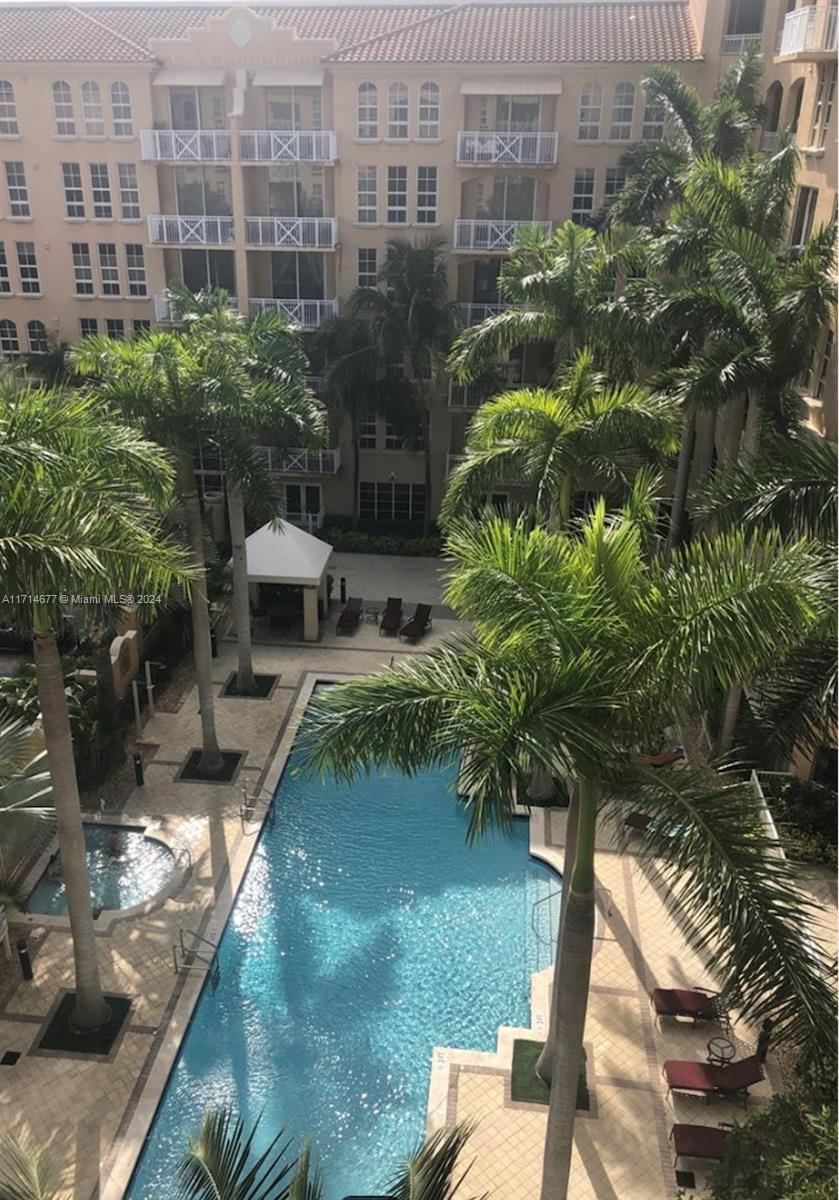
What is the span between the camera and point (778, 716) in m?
11.8

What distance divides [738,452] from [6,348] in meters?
25.2

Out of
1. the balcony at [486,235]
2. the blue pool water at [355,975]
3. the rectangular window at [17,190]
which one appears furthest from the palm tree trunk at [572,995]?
the rectangular window at [17,190]

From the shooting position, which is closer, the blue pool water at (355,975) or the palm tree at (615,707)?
the palm tree at (615,707)

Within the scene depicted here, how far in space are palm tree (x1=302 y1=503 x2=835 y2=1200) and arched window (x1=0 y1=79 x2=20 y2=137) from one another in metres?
28.9

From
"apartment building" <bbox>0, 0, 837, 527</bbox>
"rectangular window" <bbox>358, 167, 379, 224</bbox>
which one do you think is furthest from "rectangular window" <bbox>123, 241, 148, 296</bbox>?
"rectangular window" <bbox>358, 167, 379, 224</bbox>

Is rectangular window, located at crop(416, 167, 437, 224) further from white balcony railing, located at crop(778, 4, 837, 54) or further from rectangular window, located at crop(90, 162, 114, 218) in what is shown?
white balcony railing, located at crop(778, 4, 837, 54)

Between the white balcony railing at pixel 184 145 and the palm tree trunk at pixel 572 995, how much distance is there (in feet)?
87.9

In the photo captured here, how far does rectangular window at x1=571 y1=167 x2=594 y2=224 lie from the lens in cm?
2920

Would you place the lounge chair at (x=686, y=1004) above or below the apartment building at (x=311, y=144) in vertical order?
below

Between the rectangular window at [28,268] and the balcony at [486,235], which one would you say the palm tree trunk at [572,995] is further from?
the rectangular window at [28,268]

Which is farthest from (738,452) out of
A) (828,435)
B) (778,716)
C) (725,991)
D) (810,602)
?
(725,991)

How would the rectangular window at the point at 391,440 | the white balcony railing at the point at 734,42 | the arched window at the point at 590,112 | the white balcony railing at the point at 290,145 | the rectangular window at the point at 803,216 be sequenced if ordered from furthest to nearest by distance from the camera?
the rectangular window at the point at 391,440, the white balcony railing at the point at 290,145, the arched window at the point at 590,112, the white balcony railing at the point at 734,42, the rectangular window at the point at 803,216

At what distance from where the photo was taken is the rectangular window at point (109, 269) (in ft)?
102

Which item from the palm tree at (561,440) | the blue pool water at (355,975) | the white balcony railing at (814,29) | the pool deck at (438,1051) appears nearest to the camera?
the pool deck at (438,1051)
